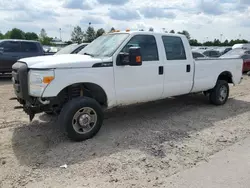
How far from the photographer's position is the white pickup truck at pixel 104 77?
14.6ft

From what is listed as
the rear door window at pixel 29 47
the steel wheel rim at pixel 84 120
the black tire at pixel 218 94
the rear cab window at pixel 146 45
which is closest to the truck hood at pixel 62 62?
the steel wheel rim at pixel 84 120

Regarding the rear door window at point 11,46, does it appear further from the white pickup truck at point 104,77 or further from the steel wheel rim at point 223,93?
the steel wheel rim at point 223,93

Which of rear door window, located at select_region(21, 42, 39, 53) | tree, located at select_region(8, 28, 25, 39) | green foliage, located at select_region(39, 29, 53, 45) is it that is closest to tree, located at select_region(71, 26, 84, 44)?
green foliage, located at select_region(39, 29, 53, 45)

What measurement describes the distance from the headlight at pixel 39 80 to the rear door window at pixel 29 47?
345 inches

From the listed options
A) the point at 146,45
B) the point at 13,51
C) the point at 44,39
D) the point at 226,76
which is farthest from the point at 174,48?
the point at 44,39

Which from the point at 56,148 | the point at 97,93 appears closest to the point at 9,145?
the point at 56,148

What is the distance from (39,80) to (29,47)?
29.6 ft

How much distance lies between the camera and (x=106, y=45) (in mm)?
5500

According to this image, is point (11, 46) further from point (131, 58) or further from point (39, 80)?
point (131, 58)

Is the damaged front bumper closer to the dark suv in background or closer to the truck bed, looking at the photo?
the truck bed

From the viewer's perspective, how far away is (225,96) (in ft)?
Answer: 25.4

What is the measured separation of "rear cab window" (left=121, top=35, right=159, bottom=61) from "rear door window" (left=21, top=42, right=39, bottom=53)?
331 inches

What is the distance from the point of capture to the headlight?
14.0 feet

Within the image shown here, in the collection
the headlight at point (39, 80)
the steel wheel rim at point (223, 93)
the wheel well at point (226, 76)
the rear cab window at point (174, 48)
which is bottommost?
the steel wheel rim at point (223, 93)
